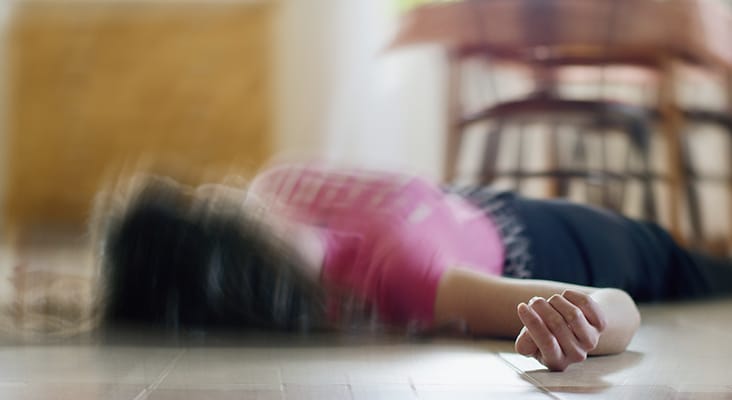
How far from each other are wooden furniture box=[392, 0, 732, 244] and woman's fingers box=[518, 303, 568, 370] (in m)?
1.36

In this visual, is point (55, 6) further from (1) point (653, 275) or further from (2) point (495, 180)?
(1) point (653, 275)

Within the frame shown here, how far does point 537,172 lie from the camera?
7.98ft

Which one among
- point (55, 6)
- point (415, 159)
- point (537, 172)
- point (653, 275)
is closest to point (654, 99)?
point (537, 172)

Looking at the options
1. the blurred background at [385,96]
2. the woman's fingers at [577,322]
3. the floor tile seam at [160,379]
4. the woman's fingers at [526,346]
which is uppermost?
the blurred background at [385,96]

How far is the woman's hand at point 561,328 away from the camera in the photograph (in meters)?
0.87

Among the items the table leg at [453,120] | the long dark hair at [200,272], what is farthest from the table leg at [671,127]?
the long dark hair at [200,272]

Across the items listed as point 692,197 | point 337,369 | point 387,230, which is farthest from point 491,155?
point 337,369

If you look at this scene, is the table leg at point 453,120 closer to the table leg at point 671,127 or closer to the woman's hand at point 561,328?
→ the table leg at point 671,127

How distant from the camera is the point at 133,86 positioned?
493 centimetres

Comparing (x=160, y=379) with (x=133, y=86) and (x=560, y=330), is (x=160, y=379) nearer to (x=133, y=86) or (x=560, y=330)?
(x=560, y=330)

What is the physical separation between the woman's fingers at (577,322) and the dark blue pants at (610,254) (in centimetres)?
45

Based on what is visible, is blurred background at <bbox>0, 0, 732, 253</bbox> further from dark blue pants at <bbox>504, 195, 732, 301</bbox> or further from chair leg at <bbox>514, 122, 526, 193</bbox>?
dark blue pants at <bbox>504, 195, 732, 301</bbox>

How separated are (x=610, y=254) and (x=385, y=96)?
7.19ft

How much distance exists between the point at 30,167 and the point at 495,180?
3158 mm
